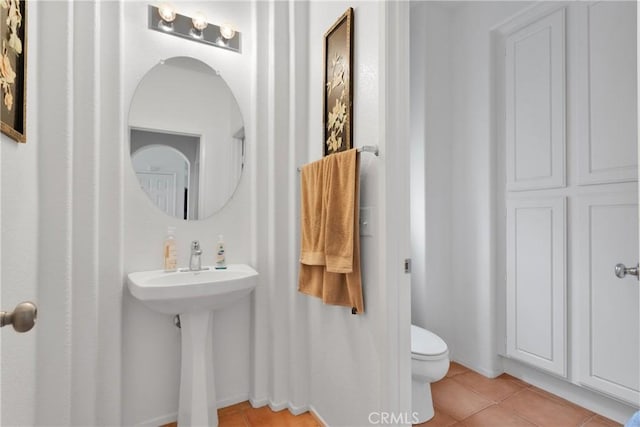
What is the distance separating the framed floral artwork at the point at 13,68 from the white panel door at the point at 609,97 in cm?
256

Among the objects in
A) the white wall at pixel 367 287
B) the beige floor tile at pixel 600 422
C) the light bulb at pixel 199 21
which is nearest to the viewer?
the white wall at pixel 367 287

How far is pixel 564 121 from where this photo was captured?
1.96 m

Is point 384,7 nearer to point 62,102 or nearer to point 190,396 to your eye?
point 62,102

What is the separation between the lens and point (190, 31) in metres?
1.85

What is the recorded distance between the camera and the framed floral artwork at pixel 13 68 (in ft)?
3.02

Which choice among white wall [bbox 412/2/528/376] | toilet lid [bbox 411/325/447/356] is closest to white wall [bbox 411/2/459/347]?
white wall [bbox 412/2/528/376]

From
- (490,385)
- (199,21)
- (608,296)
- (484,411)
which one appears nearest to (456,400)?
(484,411)

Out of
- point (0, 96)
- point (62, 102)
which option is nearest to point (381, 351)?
point (0, 96)

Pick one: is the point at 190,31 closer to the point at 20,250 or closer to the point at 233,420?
the point at 20,250

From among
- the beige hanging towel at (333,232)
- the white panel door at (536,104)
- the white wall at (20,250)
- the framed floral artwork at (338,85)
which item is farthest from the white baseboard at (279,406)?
the white panel door at (536,104)

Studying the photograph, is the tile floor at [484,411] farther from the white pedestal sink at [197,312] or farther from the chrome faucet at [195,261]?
the chrome faucet at [195,261]

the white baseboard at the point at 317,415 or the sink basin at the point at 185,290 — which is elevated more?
the sink basin at the point at 185,290

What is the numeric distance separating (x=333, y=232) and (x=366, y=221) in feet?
0.52

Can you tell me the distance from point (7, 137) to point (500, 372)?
2872 mm
